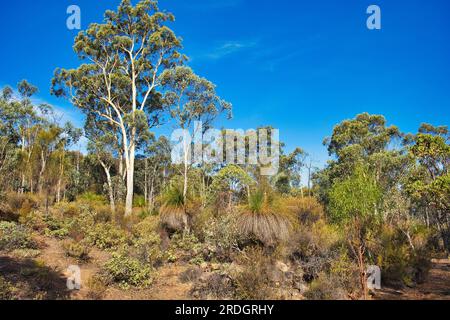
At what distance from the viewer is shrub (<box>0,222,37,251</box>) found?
28.4ft

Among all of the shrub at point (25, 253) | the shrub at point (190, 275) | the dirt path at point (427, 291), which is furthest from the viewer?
the shrub at point (25, 253)

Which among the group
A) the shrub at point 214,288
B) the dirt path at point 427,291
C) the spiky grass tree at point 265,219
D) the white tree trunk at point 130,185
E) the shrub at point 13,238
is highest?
the white tree trunk at point 130,185

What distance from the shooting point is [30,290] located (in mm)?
5996

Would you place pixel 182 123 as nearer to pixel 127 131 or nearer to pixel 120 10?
pixel 127 131

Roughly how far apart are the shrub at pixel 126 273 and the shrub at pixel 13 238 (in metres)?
3.24

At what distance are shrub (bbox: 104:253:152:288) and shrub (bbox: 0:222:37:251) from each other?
324cm

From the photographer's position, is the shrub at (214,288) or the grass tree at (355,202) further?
the grass tree at (355,202)

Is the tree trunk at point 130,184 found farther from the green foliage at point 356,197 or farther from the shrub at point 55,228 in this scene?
the green foliage at point 356,197

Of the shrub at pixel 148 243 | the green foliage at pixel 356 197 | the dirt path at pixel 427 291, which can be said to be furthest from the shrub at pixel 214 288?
the green foliage at pixel 356 197

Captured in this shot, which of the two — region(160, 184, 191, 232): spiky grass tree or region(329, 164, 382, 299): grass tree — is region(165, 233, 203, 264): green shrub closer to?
region(160, 184, 191, 232): spiky grass tree

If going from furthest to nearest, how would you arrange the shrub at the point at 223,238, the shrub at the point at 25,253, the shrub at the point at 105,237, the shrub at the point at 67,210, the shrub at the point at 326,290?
1. the shrub at the point at 67,210
2. the shrub at the point at 105,237
3. the shrub at the point at 223,238
4. the shrub at the point at 25,253
5. the shrub at the point at 326,290

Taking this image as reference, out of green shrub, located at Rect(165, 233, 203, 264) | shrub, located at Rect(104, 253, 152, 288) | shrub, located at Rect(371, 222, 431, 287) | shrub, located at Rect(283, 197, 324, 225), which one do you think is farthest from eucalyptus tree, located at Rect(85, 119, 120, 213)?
shrub, located at Rect(371, 222, 431, 287)

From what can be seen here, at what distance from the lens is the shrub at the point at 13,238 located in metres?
8.67

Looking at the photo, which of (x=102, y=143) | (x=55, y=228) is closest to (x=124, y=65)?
(x=102, y=143)
